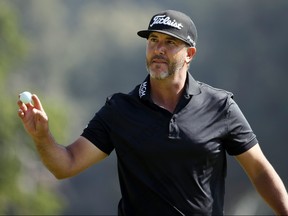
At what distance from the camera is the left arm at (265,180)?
247 inches

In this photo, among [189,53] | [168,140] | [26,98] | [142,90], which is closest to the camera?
[26,98]

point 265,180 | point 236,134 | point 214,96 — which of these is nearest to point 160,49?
point 214,96

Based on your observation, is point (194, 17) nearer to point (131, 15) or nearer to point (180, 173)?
point (131, 15)

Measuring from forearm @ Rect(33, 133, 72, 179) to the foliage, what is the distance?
2379 centimetres

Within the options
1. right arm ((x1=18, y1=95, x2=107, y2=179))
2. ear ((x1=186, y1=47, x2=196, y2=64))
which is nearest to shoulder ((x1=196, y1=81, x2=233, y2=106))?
ear ((x1=186, y1=47, x2=196, y2=64))

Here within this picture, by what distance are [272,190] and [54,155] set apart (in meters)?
1.52

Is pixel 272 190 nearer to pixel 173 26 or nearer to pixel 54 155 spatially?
pixel 173 26

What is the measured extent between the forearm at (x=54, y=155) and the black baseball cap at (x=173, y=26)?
0.99 metres

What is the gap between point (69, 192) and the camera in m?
38.9

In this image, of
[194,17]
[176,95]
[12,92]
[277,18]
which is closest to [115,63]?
[194,17]

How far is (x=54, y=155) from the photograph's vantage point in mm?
6121

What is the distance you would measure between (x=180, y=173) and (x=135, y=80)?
35354 mm

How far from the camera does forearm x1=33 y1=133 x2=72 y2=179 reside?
238 inches

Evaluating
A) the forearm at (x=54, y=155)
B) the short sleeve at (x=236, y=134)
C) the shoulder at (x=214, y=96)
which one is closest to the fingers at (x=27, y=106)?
the forearm at (x=54, y=155)
